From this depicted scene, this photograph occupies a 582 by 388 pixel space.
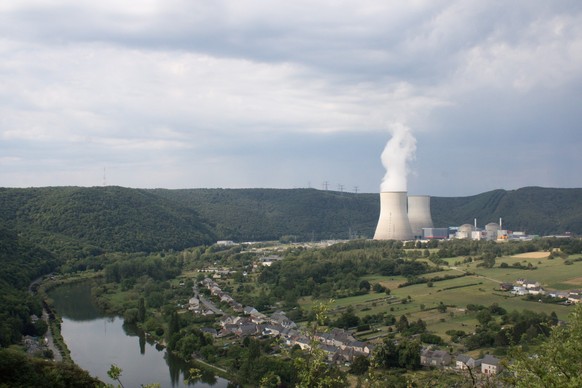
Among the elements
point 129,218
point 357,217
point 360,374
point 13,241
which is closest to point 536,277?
point 360,374

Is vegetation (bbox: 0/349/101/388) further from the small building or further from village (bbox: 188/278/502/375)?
the small building

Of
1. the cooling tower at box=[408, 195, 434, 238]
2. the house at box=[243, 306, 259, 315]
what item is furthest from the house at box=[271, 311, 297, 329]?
the cooling tower at box=[408, 195, 434, 238]

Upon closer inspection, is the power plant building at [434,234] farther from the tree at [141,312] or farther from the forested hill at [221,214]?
the tree at [141,312]

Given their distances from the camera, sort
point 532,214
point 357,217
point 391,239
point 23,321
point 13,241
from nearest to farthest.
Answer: point 23,321 < point 13,241 < point 391,239 < point 532,214 < point 357,217

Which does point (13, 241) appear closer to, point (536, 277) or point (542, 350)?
point (536, 277)

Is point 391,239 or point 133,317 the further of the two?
point 391,239

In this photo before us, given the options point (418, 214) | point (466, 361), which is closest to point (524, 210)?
point (418, 214)

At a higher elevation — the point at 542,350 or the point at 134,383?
the point at 542,350
